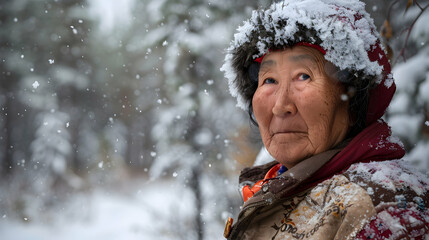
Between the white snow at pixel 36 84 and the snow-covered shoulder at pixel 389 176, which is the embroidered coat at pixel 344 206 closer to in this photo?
the snow-covered shoulder at pixel 389 176

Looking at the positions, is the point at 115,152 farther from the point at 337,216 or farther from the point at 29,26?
the point at 337,216

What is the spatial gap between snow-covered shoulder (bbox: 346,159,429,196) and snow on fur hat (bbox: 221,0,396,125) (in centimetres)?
38

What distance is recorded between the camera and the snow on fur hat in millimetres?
1663

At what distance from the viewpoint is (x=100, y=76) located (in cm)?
2022

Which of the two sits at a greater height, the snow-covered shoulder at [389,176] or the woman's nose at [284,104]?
the woman's nose at [284,104]

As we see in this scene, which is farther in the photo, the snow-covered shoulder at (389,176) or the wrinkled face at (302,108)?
the wrinkled face at (302,108)

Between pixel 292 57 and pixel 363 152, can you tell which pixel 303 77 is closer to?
pixel 292 57

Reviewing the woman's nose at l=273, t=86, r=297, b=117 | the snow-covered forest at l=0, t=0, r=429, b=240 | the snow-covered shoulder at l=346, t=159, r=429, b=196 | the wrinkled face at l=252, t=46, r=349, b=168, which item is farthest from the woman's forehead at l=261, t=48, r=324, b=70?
the snow-covered forest at l=0, t=0, r=429, b=240

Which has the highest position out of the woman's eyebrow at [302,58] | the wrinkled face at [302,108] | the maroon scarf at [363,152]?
the woman's eyebrow at [302,58]

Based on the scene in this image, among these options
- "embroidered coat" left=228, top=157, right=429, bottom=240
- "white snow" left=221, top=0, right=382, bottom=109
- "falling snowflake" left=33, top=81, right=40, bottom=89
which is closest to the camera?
"embroidered coat" left=228, top=157, right=429, bottom=240

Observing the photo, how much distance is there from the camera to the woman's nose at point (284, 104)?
1746 mm

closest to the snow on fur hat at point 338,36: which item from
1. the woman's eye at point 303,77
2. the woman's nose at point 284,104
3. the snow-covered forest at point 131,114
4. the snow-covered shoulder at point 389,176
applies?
the woman's eye at point 303,77

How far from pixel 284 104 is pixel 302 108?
0.09 meters

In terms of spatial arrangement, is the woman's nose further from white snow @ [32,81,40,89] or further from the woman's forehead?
white snow @ [32,81,40,89]
